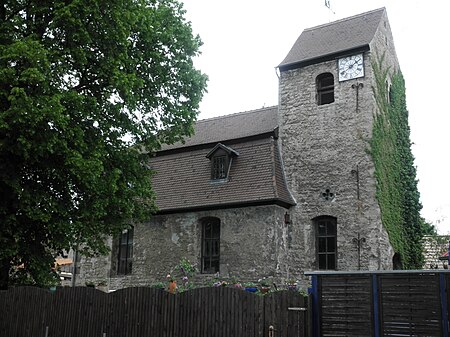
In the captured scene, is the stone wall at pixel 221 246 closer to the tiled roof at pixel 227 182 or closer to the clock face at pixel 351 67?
the tiled roof at pixel 227 182

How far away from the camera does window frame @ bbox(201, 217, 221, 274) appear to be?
1933cm

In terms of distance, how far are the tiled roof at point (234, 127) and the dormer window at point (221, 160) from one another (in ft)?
2.13

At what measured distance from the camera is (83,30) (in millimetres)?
12680

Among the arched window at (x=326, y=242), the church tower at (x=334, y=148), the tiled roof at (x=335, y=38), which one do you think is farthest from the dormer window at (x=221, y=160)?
the tiled roof at (x=335, y=38)

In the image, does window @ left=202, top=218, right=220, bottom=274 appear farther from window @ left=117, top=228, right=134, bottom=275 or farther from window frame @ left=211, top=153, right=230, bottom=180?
window @ left=117, top=228, right=134, bottom=275

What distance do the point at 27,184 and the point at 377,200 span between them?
11099 mm

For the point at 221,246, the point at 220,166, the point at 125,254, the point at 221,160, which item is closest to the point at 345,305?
the point at 221,246

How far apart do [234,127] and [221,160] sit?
267 cm

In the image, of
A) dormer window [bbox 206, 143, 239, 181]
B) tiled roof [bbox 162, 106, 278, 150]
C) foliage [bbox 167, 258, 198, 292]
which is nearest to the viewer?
foliage [bbox 167, 258, 198, 292]

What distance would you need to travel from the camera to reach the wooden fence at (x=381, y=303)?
9.02 m

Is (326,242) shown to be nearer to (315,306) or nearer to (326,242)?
(326,242)

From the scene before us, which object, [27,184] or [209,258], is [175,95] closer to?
[27,184]

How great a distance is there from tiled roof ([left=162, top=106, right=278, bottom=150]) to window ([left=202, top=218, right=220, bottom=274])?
10.9 ft

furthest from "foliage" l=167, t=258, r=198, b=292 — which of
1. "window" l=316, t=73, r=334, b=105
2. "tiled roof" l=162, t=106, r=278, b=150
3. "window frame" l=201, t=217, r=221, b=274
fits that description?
"window" l=316, t=73, r=334, b=105
